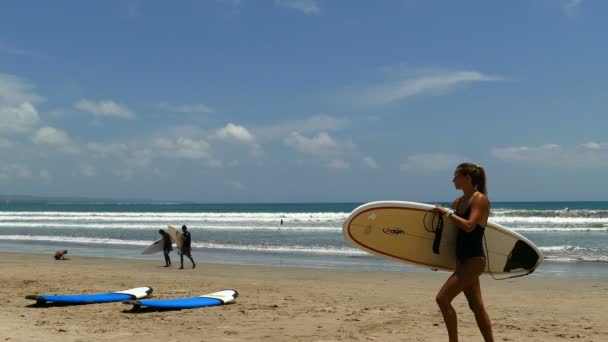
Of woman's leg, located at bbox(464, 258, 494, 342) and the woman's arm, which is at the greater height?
the woman's arm

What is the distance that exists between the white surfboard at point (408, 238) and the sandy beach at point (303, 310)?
814mm

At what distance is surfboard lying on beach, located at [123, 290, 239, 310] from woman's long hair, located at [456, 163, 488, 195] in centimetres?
440

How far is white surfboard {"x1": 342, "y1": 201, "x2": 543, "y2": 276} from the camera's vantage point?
225 inches

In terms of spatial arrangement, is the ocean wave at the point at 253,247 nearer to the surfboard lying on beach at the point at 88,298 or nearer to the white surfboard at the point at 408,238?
the surfboard lying on beach at the point at 88,298

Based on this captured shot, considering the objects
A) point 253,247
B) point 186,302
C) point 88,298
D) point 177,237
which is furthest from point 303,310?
point 253,247

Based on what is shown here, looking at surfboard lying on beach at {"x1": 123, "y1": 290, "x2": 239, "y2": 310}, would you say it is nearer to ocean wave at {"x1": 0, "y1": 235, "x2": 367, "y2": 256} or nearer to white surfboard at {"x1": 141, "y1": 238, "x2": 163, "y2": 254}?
white surfboard at {"x1": 141, "y1": 238, "x2": 163, "y2": 254}

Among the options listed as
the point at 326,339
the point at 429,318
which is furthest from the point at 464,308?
the point at 326,339

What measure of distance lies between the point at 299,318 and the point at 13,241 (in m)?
22.6

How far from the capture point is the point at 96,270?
44.1 ft

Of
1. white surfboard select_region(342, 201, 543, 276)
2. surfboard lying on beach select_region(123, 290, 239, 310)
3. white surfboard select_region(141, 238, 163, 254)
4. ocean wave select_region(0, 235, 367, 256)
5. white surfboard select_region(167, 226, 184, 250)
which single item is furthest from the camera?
ocean wave select_region(0, 235, 367, 256)

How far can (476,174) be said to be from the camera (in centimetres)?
452

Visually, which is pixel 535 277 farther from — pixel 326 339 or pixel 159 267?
pixel 159 267

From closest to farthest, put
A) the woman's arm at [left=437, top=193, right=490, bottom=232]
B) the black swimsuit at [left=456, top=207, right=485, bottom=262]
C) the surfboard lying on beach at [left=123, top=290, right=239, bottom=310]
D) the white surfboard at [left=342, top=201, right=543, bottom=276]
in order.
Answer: the woman's arm at [left=437, top=193, right=490, bottom=232] → the black swimsuit at [left=456, top=207, right=485, bottom=262] → the white surfboard at [left=342, top=201, right=543, bottom=276] → the surfboard lying on beach at [left=123, top=290, right=239, bottom=310]

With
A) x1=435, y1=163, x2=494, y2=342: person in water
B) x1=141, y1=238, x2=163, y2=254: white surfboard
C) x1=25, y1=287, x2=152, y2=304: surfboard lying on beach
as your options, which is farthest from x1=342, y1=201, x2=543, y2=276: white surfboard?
x1=141, y1=238, x2=163, y2=254: white surfboard
